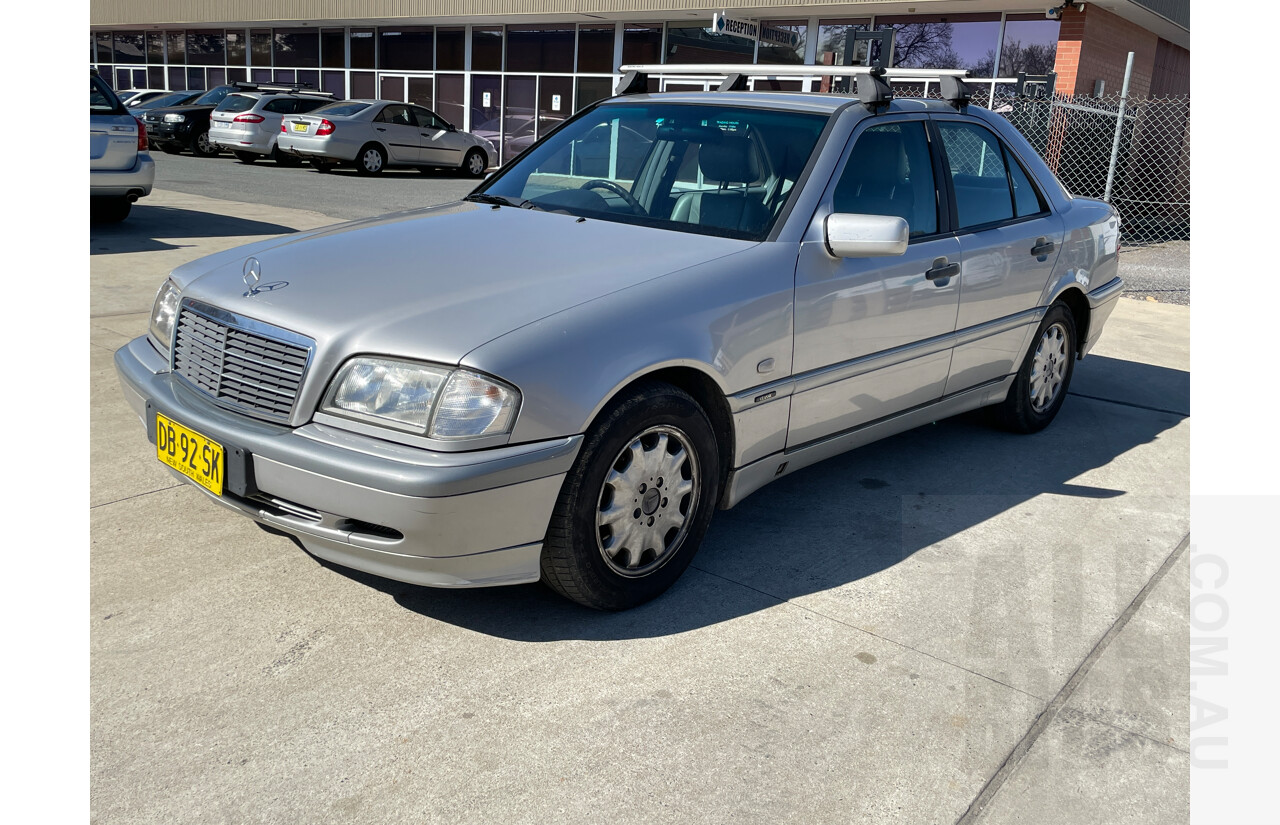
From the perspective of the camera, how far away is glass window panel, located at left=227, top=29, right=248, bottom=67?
99.3 feet

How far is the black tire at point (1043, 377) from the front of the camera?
17.3 feet

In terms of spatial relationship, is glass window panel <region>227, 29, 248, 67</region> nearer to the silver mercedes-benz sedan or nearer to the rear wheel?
the rear wheel

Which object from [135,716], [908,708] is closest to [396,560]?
[135,716]

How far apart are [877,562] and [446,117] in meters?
23.2

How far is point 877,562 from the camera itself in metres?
3.84

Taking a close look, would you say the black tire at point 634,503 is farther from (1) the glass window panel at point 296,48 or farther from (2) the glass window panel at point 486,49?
(1) the glass window panel at point 296,48

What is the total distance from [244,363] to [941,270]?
2714mm

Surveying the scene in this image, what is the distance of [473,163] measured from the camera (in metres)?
21.8

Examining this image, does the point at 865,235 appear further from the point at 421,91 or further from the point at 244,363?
the point at 421,91

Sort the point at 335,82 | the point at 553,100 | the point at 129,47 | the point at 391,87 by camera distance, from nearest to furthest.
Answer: the point at 553,100 → the point at 391,87 → the point at 335,82 → the point at 129,47

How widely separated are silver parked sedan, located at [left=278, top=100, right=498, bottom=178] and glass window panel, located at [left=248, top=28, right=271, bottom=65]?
10.4m

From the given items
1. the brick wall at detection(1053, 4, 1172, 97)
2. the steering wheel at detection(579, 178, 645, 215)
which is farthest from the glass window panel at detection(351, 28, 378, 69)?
the steering wheel at detection(579, 178, 645, 215)

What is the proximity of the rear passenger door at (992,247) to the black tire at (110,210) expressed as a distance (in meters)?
9.21

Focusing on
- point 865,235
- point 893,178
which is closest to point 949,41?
point 893,178
